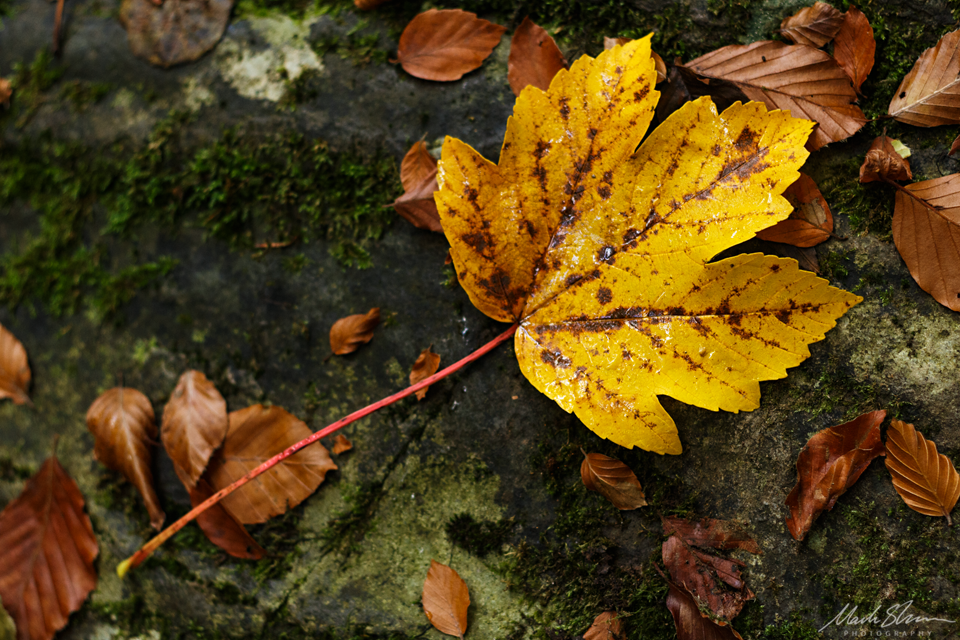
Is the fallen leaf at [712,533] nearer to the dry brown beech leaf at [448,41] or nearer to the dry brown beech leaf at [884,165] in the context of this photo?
the dry brown beech leaf at [884,165]

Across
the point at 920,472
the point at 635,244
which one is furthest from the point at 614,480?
the point at 920,472

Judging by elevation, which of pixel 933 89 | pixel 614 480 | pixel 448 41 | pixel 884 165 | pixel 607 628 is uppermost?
pixel 448 41

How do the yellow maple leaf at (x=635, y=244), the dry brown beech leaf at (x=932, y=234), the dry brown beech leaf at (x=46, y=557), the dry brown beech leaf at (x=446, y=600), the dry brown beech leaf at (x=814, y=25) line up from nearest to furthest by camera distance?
the yellow maple leaf at (x=635, y=244) < the dry brown beech leaf at (x=932, y=234) < the dry brown beech leaf at (x=814, y=25) < the dry brown beech leaf at (x=446, y=600) < the dry brown beech leaf at (x=46, y=557)

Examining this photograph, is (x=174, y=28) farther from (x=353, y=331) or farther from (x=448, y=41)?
(x=353, y=331)

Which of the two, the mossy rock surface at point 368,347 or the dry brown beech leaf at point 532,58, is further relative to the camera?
the dry brown beech leaf at point 532,58

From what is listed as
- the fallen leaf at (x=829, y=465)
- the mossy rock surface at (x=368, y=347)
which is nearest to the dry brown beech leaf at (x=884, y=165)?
the mossy rock surface at (x=368, y=347)

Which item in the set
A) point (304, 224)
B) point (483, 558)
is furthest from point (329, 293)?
point (483, 558)

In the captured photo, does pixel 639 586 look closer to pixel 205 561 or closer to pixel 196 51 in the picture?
pixel 205 561
